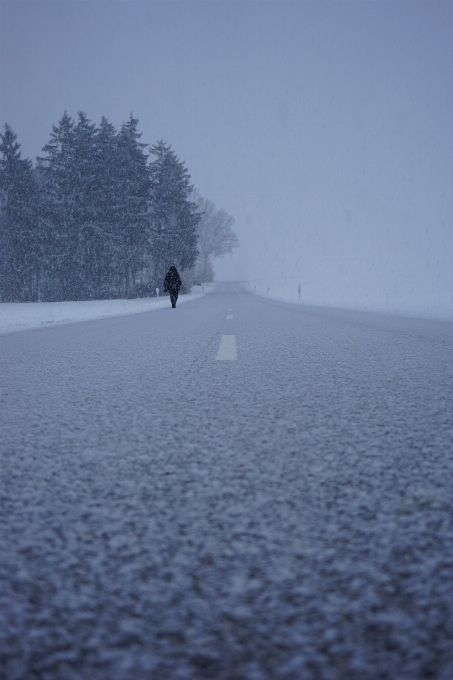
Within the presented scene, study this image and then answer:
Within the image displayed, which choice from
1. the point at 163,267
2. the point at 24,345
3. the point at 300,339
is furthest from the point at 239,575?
the point at 163,267

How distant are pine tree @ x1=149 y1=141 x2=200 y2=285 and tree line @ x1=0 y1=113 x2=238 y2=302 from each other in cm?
290

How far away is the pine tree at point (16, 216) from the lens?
4025 centimetres

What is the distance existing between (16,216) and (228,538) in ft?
147

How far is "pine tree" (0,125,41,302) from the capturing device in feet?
132

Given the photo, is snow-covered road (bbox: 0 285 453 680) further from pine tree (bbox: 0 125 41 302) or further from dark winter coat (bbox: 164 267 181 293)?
pine tree (bbox: 0 125 41 302)

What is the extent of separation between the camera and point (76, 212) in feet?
129

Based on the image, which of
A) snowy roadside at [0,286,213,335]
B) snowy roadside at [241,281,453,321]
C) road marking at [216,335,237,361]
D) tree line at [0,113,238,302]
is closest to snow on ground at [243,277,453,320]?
snowy roadside at [241,281,453,321]

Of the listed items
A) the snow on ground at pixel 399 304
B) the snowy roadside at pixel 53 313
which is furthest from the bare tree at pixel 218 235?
the snowy roadside at pixel 53 313

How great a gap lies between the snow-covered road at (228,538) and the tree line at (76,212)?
129 ft

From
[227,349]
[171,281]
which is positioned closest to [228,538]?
[227,349]

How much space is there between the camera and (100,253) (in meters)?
41.1

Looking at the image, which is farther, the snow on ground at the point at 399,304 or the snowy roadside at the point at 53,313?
the snow on ground at the point at 399,304

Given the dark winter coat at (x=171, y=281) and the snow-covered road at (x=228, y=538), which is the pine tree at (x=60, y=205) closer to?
the dark winter coat at (x=171, y=281)

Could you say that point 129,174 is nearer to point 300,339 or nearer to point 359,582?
point 300,339
